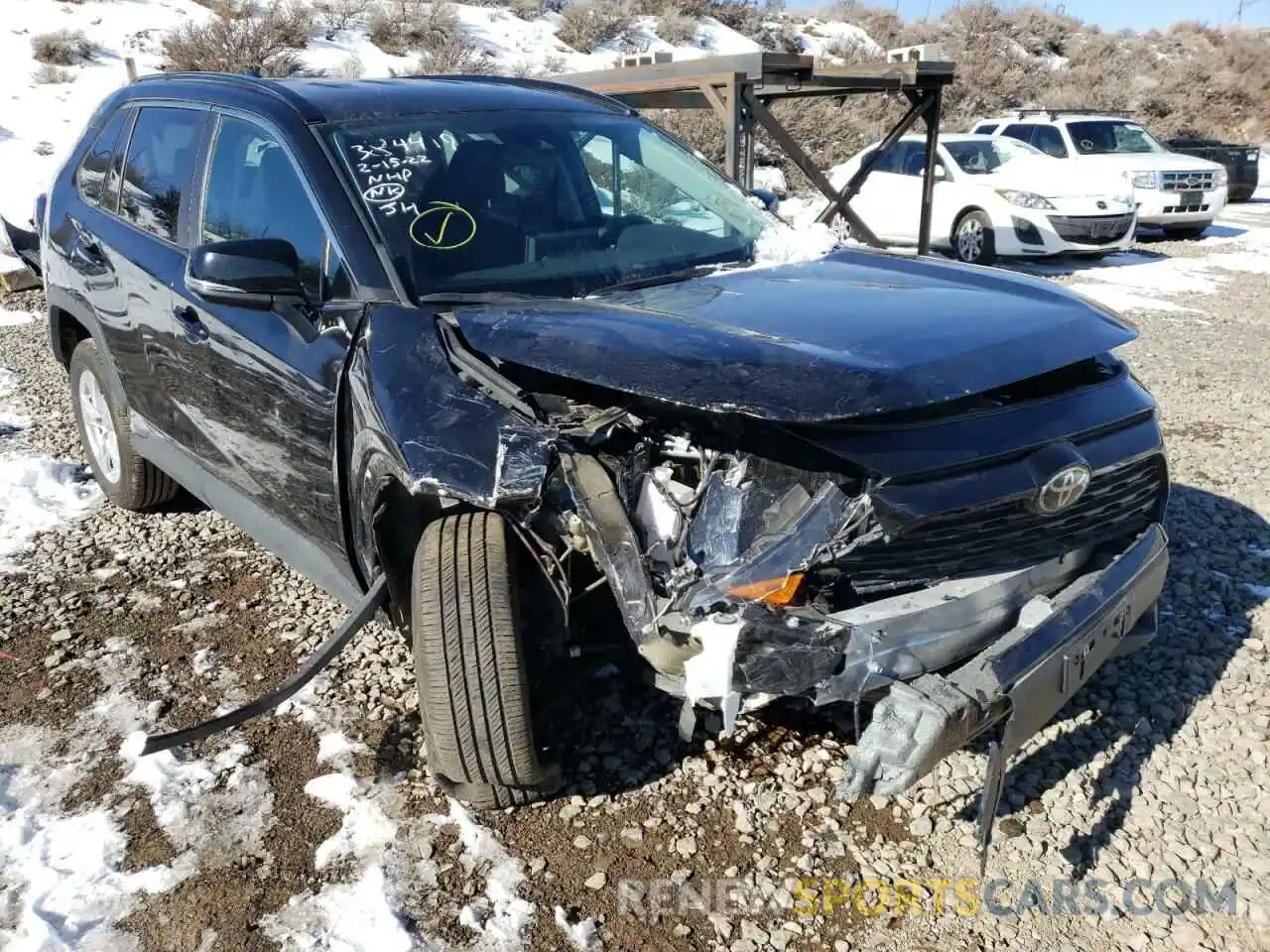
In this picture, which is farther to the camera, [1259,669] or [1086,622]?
[1259,669]

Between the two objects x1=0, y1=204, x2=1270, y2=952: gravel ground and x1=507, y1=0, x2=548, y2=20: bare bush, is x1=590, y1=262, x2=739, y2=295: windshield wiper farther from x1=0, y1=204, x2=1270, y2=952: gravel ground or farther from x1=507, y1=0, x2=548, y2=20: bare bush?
x1=507, y1=0, x2=548, y2=20: bare bush

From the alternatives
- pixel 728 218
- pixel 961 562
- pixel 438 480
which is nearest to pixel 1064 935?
pixel 961 562

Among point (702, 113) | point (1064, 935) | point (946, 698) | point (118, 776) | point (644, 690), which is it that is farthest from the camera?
point (702, 113)

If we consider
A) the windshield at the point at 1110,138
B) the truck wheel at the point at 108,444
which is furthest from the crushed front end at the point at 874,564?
the windshield at the point at 1110,138

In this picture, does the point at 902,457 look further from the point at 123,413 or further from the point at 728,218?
the point at 123,413

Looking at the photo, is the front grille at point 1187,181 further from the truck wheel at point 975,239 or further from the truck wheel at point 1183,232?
the truck wheel at point 975,239

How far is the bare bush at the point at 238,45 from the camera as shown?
17.0 meters

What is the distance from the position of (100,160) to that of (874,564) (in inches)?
149

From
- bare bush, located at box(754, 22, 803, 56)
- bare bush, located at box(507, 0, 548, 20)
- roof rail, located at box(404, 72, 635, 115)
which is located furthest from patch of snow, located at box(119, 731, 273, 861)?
bare bush, located at box(754, 22, 803, 56)

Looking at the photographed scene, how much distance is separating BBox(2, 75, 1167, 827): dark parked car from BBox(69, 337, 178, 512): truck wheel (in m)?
0.96

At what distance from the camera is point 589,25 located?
78.0 ft

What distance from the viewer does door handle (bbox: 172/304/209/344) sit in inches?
131

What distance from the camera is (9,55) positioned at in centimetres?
1764

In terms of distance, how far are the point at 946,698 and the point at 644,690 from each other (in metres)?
1.33
